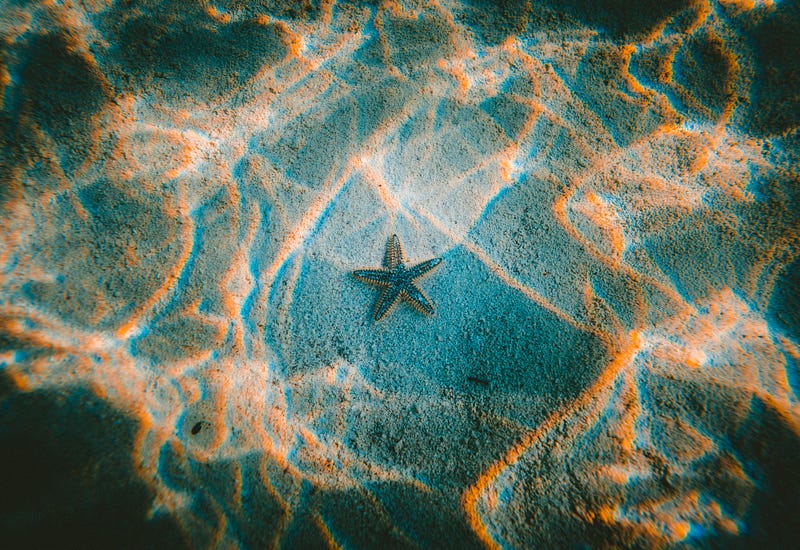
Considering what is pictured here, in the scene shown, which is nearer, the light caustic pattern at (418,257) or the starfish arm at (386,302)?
the light caustic pattern at (418,257)

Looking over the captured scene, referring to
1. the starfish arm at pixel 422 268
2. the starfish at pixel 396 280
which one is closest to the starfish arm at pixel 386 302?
the starfish at pixel 396 280

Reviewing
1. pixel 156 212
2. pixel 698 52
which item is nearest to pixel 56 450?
pixel 156 212

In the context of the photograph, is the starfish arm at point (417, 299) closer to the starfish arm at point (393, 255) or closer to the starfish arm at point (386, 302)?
the starfish arm at point (386, 302)

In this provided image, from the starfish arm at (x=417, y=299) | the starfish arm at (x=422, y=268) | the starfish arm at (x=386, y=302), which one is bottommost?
the starfish arm at (x=386, y=302)

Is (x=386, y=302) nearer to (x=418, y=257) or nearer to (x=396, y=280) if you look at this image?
(x=396, y=280)

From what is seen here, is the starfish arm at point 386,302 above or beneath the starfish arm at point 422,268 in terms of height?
beneath

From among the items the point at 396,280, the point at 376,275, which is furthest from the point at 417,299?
the point at 376,275
